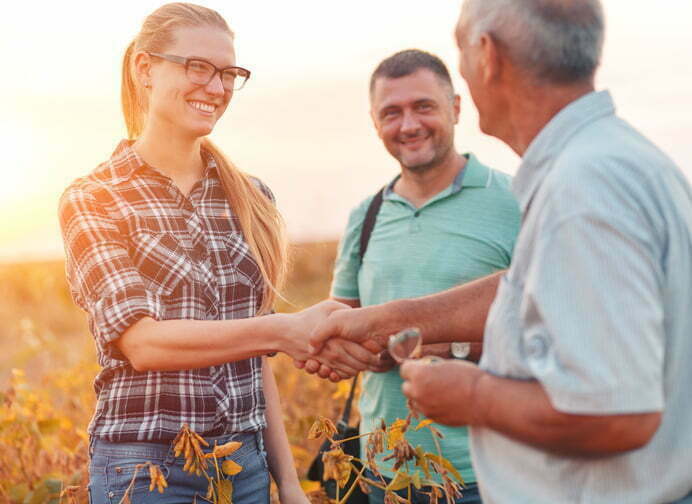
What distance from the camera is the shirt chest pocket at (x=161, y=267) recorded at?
7.85ft

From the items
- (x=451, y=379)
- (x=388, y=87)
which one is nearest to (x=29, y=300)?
(x=388, y=87)

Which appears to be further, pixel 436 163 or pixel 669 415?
pixel 436 163

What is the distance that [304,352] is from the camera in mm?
2689

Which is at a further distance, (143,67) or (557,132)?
(143,67)

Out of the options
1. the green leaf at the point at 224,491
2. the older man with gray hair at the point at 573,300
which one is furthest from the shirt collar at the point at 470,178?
the older man with gray hair at the point at 573,300

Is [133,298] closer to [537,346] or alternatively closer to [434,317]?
[434,317]

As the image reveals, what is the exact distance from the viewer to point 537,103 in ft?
5.30

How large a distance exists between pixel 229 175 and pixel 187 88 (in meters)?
0.29

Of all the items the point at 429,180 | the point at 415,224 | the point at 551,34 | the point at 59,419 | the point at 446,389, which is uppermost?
the point at 551,34

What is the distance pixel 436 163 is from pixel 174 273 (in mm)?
1319

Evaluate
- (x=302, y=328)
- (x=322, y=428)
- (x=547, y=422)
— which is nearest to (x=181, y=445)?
(x=322, y=428)

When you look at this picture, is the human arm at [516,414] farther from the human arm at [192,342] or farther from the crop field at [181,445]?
the human arm at [192,342]

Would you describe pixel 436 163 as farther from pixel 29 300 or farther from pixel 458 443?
pixel 29 300

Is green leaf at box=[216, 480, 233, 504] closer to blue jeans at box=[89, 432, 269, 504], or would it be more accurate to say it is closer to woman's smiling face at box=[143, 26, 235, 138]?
blue jeans at box=[89, 432, 269, 504]
